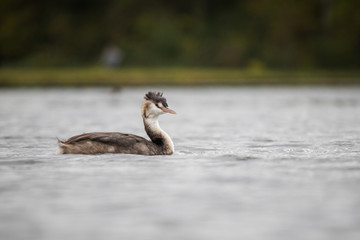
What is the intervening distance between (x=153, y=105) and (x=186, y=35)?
158 ft

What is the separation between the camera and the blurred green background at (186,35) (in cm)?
5488

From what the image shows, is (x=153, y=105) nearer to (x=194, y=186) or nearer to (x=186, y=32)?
(x=194, y=186)

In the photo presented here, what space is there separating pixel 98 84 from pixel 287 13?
17104mm

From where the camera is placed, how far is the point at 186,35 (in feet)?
199

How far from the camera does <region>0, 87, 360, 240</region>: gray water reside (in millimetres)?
7293

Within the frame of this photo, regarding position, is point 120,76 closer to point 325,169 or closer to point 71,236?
point 325,169

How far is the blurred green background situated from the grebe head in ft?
119

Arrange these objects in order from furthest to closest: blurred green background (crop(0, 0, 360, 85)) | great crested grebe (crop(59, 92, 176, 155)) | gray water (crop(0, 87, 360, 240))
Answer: blurred green background (crop(0, 0, 360, 85)), great crested grebe (crop(59, 92, 176, 155)), gray water (crop(0, 87, 360, 240))

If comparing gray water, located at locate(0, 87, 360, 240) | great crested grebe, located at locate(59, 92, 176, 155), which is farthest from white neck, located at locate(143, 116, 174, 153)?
gray water, located at locate(0, 87, 360, 240)

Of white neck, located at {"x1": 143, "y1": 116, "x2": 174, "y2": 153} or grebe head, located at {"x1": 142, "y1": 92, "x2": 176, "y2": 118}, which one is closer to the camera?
white neck, located at {"x1": 143, "y1": 116, "x2": 174, "y2": 153}

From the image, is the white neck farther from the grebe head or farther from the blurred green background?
the blurred green background

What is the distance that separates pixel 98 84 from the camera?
45.6m

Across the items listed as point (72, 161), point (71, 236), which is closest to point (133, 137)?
point (72, 161)

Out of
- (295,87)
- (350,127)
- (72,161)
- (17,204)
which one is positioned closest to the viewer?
(17,204)
